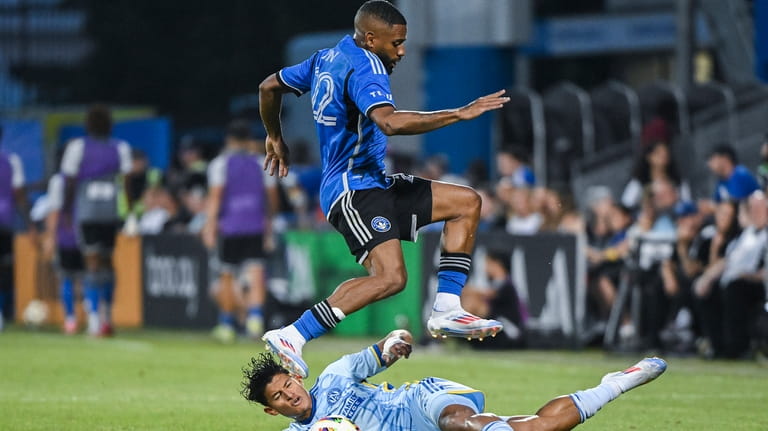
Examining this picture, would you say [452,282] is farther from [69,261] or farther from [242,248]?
[69,261]

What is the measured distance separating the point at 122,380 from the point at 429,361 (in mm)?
3191

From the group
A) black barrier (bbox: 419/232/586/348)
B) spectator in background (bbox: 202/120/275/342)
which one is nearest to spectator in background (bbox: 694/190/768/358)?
black barrier (bbox: 419/232/586/348)

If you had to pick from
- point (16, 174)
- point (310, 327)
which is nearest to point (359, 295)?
point (310, 327)

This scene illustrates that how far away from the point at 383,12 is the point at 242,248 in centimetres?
834

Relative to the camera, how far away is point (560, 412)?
8.29m

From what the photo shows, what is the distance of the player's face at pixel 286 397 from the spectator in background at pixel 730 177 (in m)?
7.59

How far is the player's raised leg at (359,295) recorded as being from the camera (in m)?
9.38

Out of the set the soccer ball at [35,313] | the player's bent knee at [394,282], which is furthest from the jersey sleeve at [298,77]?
the soccer ball at [35,313]

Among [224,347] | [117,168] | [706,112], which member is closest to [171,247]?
[117,168]

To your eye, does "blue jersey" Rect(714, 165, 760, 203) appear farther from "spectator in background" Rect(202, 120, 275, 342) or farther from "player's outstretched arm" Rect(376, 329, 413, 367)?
"player's outstretched arm" Rect(376, 329, 413, 367)

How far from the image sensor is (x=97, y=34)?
117ft

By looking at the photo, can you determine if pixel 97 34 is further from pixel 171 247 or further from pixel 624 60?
pixel 171 247

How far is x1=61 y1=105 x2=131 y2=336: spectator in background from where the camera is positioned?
1788cm

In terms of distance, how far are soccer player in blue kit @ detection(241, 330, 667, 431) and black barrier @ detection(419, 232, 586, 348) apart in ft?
24.3
